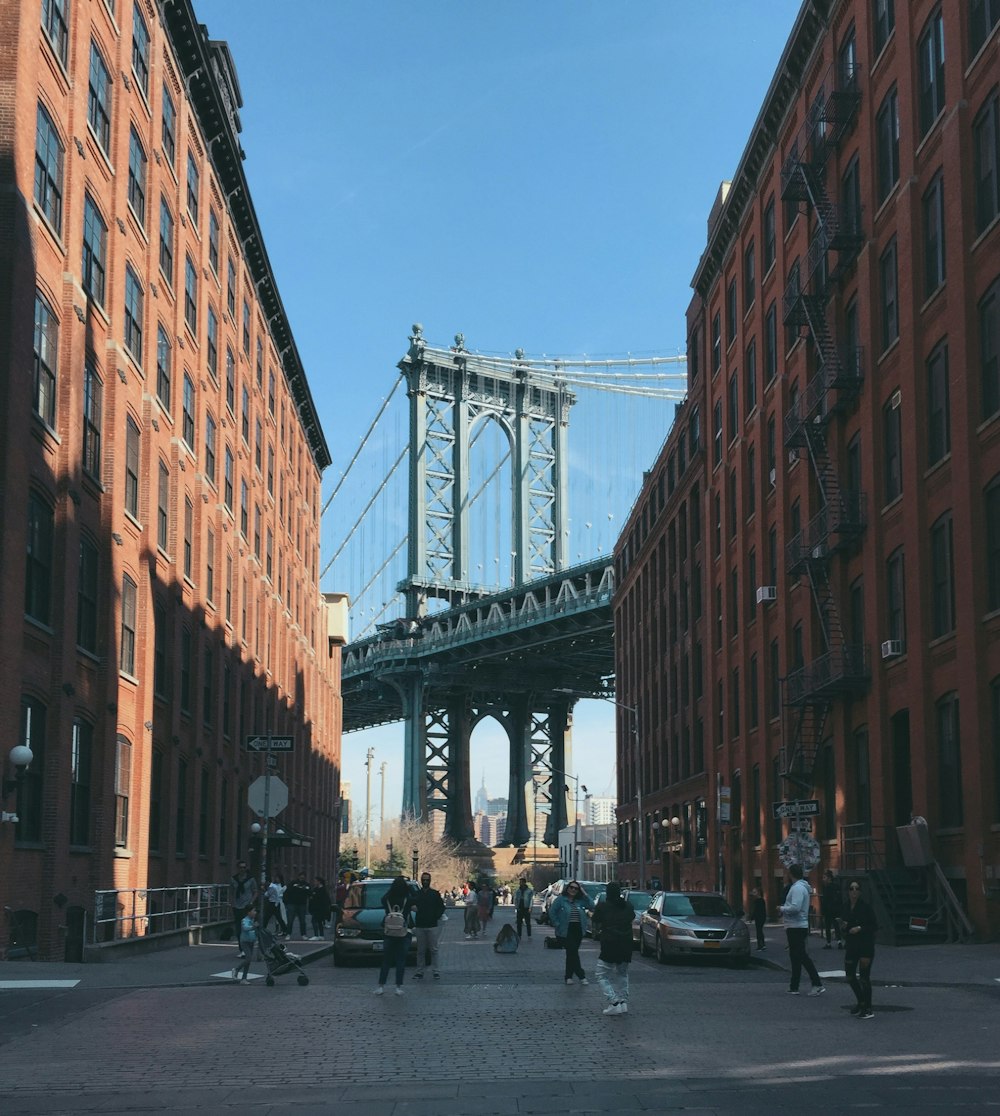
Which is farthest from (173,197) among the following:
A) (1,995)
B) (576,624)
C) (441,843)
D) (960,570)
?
(441,843)

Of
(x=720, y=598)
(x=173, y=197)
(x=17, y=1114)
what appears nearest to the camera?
(x=17, y=1114)

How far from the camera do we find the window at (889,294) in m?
36.0

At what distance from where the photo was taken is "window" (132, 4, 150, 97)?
36.9m

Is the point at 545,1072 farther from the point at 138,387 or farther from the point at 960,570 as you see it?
the point at 138,387

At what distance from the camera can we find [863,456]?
3772 centimetres

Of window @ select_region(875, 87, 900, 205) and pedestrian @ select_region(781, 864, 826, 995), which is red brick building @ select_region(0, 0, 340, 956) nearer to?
pedestrian @ select_region(781, 864, 826, 995)

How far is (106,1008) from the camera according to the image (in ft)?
63.8

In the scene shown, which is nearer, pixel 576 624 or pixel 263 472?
pixel 263 472

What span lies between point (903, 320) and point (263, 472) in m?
29.6

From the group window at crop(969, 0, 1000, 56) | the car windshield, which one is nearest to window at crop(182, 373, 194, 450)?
the car windshield

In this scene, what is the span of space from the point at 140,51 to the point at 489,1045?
1155 inches

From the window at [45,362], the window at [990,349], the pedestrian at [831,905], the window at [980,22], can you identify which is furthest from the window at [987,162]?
the window at [45,362]

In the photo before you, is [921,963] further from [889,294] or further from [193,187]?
[193,187]

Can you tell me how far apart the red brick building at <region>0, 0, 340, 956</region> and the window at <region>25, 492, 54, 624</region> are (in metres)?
0.05
